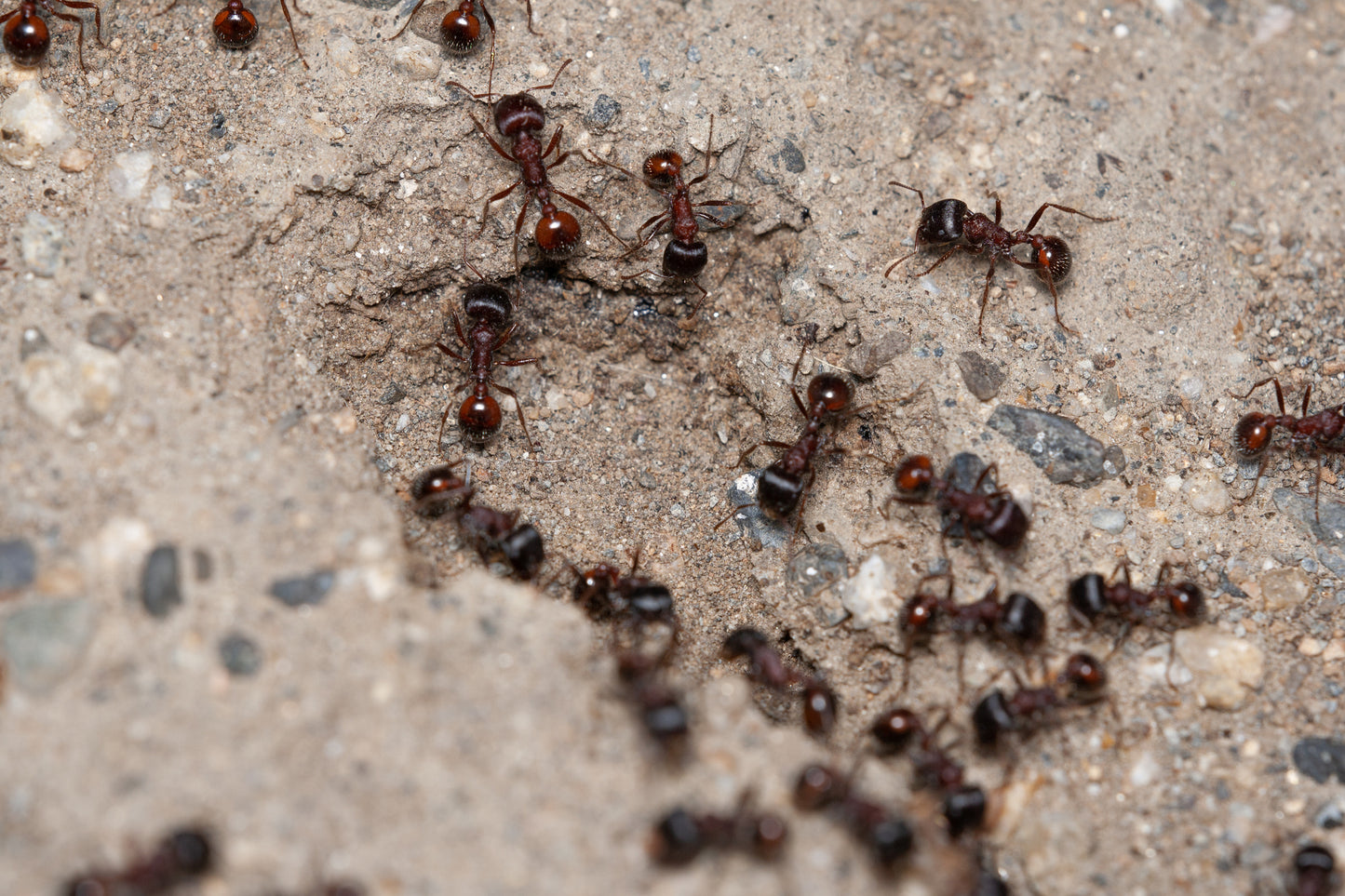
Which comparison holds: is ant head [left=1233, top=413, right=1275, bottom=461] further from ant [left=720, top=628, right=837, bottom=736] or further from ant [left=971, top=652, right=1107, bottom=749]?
ant [left=720, top=628, right=837, bottom=736]

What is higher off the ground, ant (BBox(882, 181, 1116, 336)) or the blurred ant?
ant (BBox(882, 181, 1116, 336))

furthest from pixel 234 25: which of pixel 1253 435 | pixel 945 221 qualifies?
pixel 1253 435

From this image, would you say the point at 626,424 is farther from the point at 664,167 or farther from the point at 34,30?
the point at 34,30

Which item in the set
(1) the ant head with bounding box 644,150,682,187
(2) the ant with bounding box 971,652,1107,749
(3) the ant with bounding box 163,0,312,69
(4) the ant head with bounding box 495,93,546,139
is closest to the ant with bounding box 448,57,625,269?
(4) the ant head with bounding box 495,93,546,139

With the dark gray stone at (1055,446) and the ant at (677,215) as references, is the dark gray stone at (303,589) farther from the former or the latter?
the dark gray stone at (1055,446)

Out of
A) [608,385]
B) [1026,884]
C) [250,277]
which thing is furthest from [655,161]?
[1026,884]

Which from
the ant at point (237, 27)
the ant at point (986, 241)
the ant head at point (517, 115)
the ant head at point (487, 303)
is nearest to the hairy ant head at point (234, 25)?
the ant at point (237, 27)

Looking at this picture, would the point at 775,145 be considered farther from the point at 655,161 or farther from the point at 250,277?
the point at 250,277
